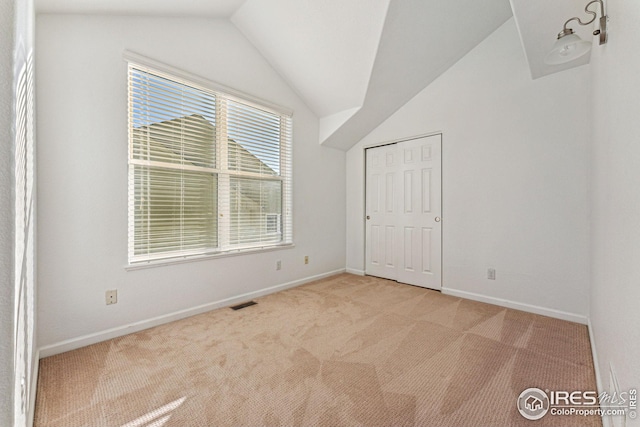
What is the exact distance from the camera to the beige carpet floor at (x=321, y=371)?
141 centimetres

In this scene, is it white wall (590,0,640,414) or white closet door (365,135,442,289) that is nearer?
white wall (590,0,640,414)

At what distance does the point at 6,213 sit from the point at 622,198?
1.97m

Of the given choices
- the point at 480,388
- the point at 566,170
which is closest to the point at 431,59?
the point at 566,170

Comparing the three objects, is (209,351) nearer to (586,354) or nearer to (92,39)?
(92,39)

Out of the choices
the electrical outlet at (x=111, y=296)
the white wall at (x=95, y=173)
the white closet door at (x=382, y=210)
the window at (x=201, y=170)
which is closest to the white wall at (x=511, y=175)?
the white closet door at (x=382, y=210)

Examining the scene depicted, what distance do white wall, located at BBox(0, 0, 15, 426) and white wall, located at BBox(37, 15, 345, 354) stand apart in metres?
1.79

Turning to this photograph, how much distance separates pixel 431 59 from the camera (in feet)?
10.3

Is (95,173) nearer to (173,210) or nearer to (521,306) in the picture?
(173,210)

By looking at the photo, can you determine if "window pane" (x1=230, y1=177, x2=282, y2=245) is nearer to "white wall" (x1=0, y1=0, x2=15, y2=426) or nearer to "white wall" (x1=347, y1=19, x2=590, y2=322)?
"white wall" (x1=347, y1=19, x2=590, y2=322)

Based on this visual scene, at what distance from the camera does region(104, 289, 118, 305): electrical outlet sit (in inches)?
85.7

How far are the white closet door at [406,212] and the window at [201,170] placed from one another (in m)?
1.38

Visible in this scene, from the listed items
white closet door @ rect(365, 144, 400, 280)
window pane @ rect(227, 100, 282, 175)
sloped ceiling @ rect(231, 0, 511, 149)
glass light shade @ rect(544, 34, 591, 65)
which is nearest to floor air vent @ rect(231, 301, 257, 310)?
window pane @ rect(227, 100, 282, 175)

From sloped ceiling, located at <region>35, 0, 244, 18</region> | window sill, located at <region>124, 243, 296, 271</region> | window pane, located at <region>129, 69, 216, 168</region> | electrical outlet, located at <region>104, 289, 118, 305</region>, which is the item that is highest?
sloped ceiling, located at <region>35, 0, 244, 18</region>

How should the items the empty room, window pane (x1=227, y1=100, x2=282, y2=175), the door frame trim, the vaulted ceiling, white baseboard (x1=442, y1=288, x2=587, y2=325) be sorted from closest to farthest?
the empty room
the vaulted ceiling
white baseboard (x1=442, y1=288, x2=587, y2=325)
window pane (x1=227, y1=100, x2=282, y2=175)
the door frame trim
